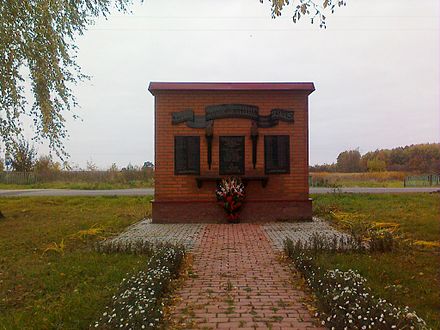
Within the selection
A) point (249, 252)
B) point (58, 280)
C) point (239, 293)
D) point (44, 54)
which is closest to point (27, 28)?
point (44, 54)

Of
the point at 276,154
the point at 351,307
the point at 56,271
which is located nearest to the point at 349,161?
the point at 276,154

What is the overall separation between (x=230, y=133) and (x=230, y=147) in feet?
1.19

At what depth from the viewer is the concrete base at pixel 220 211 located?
1239 centimetres

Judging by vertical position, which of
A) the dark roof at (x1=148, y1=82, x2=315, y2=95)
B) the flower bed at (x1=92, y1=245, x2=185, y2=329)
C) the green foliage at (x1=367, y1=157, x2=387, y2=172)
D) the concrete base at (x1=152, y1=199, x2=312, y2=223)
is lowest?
the flower bed at (x1=92, y1=245, x2=185, y2=329)

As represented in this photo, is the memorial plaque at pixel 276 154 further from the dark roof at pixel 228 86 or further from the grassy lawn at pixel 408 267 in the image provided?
the grassy lawn at pixel 408 267

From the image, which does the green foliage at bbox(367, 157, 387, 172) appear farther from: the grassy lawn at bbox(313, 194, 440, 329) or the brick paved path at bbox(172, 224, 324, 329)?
the brick paved path at bbox(172, 224, 324, 329)

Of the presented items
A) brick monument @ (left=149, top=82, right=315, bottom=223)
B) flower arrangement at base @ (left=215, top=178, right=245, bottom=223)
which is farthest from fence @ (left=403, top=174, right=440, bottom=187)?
flower arrangement at base @ (left=215, top=178, right=245, bottom=223)

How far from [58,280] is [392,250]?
5.16 metres

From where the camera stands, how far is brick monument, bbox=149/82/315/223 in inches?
490

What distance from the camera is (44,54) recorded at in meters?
8.35

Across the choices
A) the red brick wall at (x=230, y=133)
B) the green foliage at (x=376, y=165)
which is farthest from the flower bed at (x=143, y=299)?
the green foliage at (x=376, y=165)

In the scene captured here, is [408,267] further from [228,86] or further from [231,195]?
[228,86]

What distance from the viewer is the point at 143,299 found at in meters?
4.37

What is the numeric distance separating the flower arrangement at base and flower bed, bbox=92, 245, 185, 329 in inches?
228
